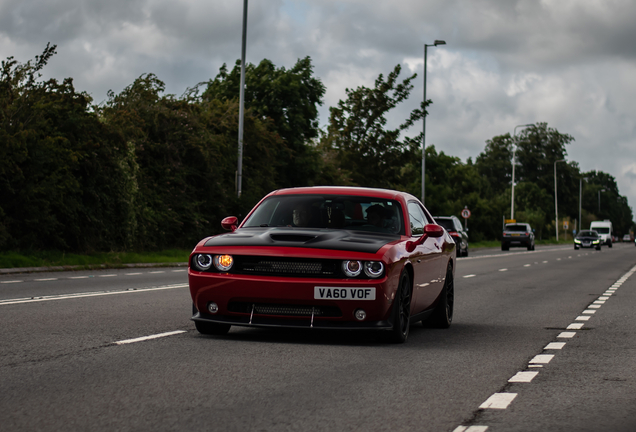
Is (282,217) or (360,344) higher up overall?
(282,217)

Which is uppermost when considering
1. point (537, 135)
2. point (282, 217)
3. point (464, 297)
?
point (537, 135)

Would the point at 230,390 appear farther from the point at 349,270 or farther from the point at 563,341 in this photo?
the point at 563,341

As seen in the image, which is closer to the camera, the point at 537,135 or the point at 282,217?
the point at 282,217

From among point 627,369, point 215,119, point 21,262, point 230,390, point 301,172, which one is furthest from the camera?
point 301,172

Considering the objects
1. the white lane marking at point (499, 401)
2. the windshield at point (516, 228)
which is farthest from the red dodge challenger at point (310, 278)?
the windshield at point (516, 228)

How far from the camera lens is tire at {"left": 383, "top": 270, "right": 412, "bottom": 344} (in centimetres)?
884

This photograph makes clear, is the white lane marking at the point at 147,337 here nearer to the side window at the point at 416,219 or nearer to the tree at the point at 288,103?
the side window at the point at 416,219

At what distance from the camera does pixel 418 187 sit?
2990 inches

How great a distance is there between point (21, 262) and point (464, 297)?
426 inches

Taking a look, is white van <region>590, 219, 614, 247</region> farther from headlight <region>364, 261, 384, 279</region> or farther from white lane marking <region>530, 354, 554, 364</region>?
headlight <region>364, 261, 384, 279</region>

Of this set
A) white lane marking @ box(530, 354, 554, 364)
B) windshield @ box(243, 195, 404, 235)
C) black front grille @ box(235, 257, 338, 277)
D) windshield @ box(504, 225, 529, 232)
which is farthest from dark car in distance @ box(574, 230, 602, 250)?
black front grille @ box(235, 257, 338, 277)

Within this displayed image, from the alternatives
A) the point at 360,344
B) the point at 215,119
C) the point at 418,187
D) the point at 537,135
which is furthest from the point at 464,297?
the point at 537,135

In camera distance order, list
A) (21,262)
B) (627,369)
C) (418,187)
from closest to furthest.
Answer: (627,369)
(21,262)
(418,187)

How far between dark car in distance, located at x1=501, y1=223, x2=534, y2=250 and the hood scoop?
50.8m
